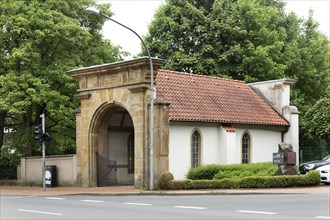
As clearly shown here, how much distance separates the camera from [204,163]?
3133 cm

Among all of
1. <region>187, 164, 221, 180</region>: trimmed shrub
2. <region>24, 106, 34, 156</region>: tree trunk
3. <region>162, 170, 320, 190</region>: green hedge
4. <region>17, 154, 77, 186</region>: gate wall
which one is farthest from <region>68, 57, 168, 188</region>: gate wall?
<region>24, 106, 34, 156</region>: tree trunk

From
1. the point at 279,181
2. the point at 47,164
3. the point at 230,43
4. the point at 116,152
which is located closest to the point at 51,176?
the point at 47,164

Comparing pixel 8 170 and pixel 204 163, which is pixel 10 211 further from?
pixel 8 170

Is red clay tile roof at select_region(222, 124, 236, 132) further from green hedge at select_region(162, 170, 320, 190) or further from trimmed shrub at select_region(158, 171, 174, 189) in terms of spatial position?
green hedge at select_region(162, 170, 320, 190)

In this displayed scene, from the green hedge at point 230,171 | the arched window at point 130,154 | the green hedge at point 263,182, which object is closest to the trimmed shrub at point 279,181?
the green hedge at point 263,182

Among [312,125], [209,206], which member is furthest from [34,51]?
[209,206]

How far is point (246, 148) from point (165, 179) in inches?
312

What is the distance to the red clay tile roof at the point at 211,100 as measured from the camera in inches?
1219

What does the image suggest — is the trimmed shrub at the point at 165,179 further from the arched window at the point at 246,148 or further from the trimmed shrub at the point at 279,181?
the arched window at the point at 246,148

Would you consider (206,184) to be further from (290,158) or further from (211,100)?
(211,100)

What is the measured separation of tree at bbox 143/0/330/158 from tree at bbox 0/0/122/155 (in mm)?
7530

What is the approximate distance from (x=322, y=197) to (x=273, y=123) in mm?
14375

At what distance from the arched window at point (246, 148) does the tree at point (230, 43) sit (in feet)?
35.0

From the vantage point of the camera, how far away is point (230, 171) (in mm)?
28484
